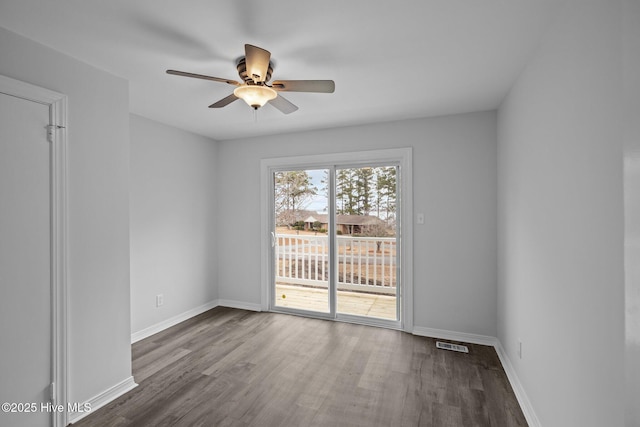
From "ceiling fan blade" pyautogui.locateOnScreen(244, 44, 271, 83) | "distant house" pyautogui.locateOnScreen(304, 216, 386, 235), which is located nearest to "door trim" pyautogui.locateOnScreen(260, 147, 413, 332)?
"distant house" pyautogui.locateOnScreen(304, 216, 386, 235)

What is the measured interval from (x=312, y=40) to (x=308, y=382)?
2.55 m

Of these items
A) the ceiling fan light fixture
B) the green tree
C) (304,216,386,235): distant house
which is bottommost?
(304,216,386,235): distant house

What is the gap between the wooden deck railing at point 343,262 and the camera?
3.70m

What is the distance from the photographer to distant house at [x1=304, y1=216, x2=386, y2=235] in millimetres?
3697

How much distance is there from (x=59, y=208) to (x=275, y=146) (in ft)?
8.39

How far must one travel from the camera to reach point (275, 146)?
408 cm

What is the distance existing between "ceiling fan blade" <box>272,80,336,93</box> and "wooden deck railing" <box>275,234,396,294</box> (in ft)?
7.21

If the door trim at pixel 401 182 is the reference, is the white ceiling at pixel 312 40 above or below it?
above

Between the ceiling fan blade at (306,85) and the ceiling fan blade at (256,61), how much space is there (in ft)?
0.41

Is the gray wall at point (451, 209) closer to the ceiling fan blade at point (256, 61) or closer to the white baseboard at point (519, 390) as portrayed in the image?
the white baseboard at point (519, 390)

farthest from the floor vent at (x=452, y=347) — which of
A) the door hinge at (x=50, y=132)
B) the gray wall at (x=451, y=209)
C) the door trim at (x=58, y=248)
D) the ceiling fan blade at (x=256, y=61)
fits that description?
the door hinge at (x=50, y=132)

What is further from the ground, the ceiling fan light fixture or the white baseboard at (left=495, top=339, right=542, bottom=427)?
the ceiling fan light fixture

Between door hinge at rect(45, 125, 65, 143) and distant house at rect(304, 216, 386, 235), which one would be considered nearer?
door hinge at rect(45, 125, 65, 143)

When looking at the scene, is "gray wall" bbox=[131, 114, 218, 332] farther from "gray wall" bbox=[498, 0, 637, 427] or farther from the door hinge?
"gray wall" bbox=[498, 0, 637, 427]
